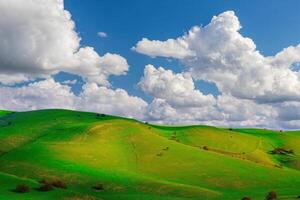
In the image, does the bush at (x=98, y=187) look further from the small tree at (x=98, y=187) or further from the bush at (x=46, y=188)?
the bush at (x=46, y=188)

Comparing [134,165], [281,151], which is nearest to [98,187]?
[134,165]

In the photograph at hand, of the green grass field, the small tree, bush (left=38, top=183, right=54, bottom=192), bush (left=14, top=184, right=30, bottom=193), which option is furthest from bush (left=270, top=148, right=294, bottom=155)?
bush (left=14, top=184, right=30, bottom=193)

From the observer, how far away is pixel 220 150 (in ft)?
493

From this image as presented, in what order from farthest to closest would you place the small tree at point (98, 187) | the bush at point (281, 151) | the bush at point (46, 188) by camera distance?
the bush at point (281, 151) → the small tree at point (98, 187) → the bush at point (46, 188)

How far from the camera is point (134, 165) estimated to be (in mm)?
111375

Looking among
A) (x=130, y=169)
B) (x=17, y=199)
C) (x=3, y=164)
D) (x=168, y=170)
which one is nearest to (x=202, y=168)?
(x=168, y=170)

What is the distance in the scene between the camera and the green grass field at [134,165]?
79625 millimetres

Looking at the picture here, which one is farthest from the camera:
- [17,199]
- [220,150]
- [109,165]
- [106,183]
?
[220,150]

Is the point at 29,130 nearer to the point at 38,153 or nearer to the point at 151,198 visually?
the point at 38,153

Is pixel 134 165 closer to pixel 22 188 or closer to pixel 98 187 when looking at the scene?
pixel 98 187

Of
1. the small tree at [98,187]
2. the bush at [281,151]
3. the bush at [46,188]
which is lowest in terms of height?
the small tree at [98,187]

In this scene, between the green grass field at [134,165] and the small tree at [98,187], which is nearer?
the green grass field at [134,165]

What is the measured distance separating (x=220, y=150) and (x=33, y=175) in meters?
73.6

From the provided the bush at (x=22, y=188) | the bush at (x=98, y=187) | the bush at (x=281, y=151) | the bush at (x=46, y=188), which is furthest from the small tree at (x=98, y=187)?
the bush at (x=281, y=151)
